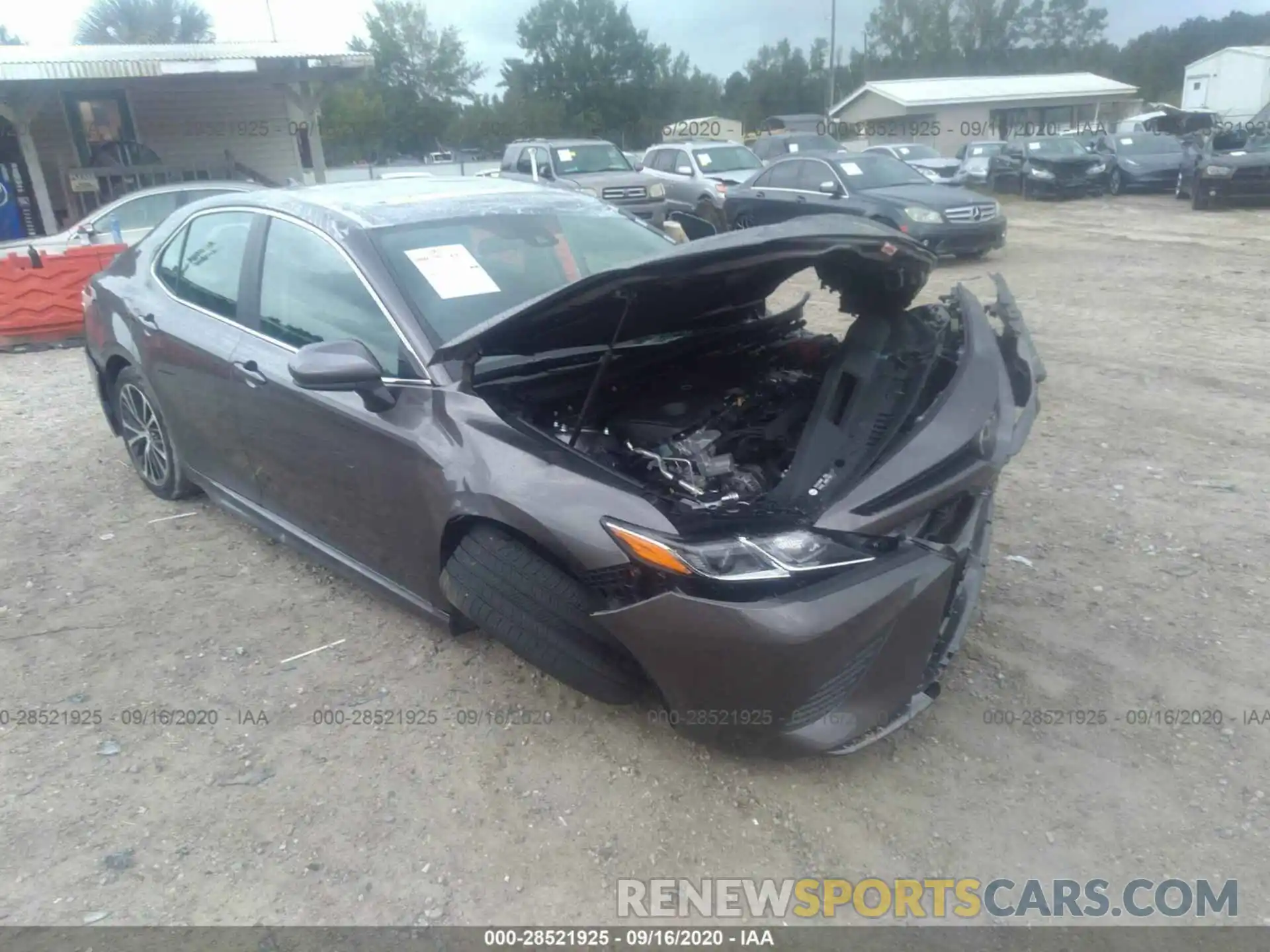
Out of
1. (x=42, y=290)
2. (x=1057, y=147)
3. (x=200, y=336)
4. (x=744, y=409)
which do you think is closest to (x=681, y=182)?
(x=42, y=290)

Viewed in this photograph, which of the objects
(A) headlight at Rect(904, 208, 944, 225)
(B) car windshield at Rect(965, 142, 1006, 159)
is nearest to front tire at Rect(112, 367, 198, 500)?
(A) headlight at Rect(904, 208, 944, 225)

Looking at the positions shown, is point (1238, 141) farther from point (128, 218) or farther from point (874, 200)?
point (128, 218)

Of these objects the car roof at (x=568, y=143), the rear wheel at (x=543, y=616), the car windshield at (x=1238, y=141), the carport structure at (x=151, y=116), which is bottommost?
the rear wheel at (x=543, y=616)

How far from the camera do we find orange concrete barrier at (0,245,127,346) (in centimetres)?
908

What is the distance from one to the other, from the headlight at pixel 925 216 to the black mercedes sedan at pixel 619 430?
8503mm

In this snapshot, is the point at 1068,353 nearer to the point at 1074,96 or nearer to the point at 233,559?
the point at 233,559

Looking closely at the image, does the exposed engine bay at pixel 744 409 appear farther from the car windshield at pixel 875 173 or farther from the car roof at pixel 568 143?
the car roof at pixel 568 143

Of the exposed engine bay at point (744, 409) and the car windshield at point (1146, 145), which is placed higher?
the exposed engine bay at point (744, 409)

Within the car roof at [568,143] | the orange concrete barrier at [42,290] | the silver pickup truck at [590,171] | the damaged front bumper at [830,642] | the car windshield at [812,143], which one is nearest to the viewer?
the damaged front bumper at [830,642]

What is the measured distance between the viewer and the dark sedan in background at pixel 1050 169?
2052 centimetres

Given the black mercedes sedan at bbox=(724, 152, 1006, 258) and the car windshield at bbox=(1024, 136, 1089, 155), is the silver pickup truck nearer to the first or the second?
the black mercedes sedan at bbox=(724, 152, 1006, 258)

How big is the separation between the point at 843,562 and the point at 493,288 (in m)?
1.75

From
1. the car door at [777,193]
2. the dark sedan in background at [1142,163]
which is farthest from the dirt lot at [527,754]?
the dark sedan in background at [1142,163]

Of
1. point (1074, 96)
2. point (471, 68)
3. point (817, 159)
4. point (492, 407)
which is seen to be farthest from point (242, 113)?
point (471, 68)
